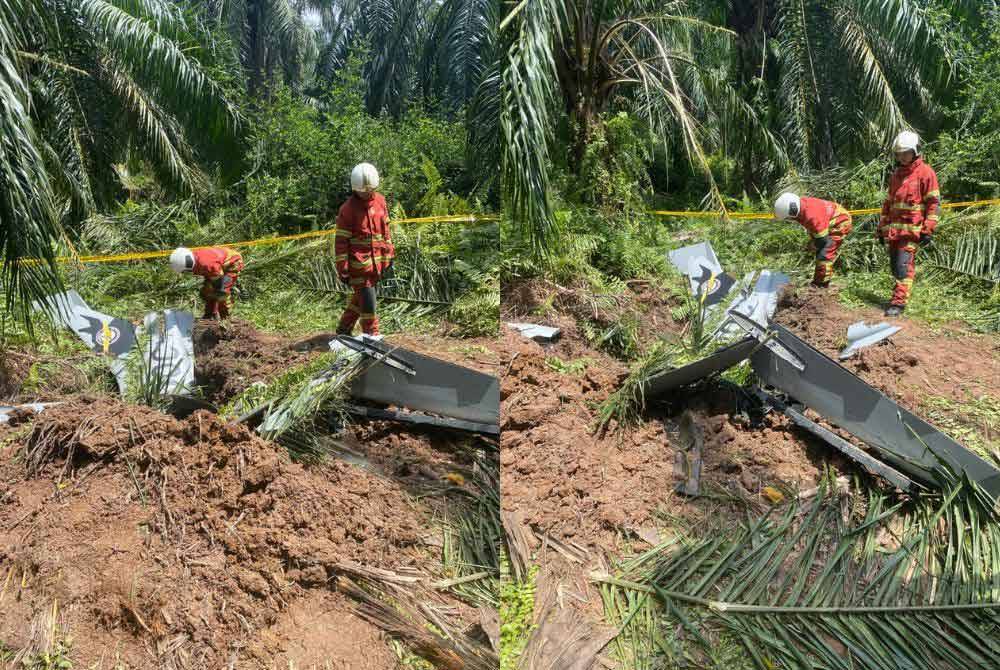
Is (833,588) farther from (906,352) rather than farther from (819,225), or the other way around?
(819,225)

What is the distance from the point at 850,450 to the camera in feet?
6.75

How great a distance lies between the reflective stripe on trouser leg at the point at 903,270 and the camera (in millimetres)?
2207

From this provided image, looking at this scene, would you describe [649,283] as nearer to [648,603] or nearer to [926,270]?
[926,270]

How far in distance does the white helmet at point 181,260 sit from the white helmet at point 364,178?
1.60 ft

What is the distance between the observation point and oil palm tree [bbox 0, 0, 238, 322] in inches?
68.8

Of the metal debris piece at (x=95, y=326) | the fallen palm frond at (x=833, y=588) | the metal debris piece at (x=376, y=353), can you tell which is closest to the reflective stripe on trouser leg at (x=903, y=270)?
the fallen palm frond at (x=833, y=588)

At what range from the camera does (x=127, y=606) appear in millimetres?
1515

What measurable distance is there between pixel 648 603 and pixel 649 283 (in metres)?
1.07

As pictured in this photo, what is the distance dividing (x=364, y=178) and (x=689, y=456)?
4.19ft

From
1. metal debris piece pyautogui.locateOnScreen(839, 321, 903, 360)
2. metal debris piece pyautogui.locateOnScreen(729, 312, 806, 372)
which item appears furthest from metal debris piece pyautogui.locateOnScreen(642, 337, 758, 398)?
metal debris piece pyautogui.locateOnScreen(839, 321, 903, 360)

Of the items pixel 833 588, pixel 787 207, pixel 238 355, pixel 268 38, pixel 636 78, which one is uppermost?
pixel 268 38

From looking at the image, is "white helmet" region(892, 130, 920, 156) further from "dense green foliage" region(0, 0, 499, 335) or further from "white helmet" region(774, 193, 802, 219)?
"dense green foliage" region(0, 0, 499, 335)

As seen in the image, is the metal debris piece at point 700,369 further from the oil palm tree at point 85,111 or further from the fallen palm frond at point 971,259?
the oil palm tree at point 85,111

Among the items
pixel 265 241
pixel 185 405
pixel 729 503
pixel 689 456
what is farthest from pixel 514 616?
pixel 265 241
